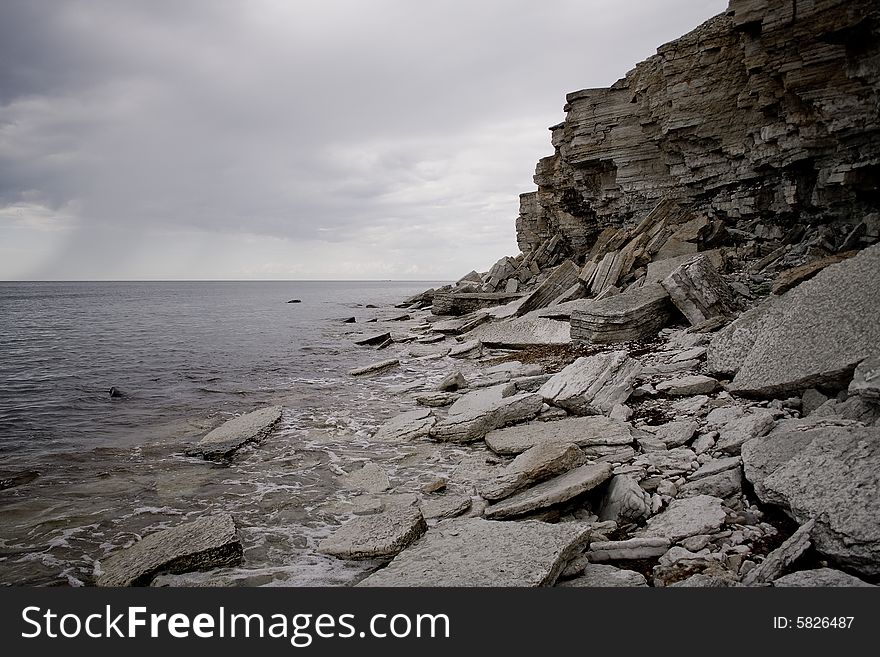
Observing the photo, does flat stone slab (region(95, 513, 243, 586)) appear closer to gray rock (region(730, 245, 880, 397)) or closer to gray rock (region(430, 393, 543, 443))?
gray rock (region(430, 393, 543, 443))

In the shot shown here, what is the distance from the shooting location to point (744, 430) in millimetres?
5379

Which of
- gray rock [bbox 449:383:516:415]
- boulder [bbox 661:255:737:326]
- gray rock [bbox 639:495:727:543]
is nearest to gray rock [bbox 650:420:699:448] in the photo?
gray rock [bbox 639:495:727:543]

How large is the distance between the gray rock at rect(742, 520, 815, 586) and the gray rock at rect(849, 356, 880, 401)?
1664mm

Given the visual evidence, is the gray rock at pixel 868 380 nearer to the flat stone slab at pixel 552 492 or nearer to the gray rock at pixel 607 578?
the flat stone slab at pixel 552 492

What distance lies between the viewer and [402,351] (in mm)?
19094

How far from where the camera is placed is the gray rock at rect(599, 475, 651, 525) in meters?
4.60

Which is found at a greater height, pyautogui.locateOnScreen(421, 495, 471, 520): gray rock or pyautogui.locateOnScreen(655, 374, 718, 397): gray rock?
pyautogui.locateOnScreen(655, 374, 718, 397): gray rock

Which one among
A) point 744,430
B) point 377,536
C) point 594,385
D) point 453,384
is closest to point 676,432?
point 744,430

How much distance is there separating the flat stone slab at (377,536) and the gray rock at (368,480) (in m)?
1.31

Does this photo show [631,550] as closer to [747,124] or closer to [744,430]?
[744,430]

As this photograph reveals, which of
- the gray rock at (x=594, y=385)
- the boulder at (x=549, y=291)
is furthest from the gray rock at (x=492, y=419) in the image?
the boulder at (x=549, y=291)
